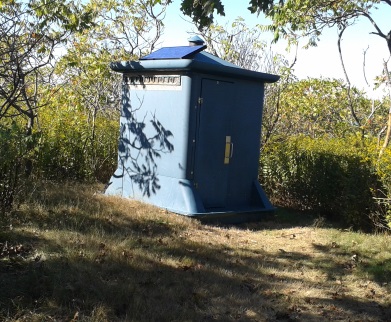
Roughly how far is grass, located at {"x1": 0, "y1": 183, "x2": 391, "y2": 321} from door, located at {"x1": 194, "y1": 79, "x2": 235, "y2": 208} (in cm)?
74

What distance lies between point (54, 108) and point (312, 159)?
5734 millimetres

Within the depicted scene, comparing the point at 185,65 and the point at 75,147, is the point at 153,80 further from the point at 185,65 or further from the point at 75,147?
the point at 75,147

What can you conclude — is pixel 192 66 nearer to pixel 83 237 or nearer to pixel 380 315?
pixel 83 237

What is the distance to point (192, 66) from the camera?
8.17 m

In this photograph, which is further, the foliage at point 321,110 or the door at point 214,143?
the foliage at point 321,110

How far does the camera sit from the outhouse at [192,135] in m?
8.46

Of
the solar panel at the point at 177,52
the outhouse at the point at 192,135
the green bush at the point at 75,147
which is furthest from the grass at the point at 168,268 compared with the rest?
the solar panel at the point at 177,52

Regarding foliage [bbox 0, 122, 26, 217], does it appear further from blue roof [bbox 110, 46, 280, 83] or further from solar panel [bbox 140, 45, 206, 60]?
solar panel [bbox 140, 45, 206, 60]

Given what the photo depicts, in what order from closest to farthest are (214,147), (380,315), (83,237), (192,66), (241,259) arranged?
(380,315)
(83,237)
(241,259)
(192,66)
(214,147)

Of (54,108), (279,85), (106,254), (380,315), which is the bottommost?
(380,315)

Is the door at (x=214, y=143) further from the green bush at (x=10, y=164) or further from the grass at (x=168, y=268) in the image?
the green bush at (x=10, y=164)

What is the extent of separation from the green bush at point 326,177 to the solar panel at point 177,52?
299cm

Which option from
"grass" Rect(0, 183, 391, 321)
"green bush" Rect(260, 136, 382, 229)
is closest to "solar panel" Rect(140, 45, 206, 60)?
"grass" Rect(0, 183, 391, 321)

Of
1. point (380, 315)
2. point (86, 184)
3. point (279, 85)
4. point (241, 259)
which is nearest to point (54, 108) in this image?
point (86, 184)
